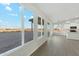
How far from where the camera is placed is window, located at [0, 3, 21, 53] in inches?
126

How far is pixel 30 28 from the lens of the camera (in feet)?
18.3

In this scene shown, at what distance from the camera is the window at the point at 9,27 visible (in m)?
3.20

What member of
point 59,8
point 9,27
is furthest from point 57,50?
point 9,27

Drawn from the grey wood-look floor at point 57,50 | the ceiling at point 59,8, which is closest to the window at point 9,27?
the grey wood-look floor at point 57,50

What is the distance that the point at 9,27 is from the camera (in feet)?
11.9

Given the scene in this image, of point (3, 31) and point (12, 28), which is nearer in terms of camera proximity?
point (3, 31)

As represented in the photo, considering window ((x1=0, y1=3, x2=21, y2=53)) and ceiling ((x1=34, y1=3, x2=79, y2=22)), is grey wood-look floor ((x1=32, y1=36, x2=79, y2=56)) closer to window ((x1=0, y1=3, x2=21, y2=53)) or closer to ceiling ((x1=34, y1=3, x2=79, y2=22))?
window ((x1=0, y1=3, x2=21, y2=53))

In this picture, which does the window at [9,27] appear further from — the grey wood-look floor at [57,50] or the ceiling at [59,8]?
the ceiling at [59,8]

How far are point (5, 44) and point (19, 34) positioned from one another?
87 cm

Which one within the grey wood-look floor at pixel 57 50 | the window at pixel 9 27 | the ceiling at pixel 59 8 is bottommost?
the grey wood-look floor at pixel 57 50

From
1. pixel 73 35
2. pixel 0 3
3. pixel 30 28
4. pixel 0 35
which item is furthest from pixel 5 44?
pixel 73 35

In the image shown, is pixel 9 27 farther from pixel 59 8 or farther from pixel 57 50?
pixel 59 8

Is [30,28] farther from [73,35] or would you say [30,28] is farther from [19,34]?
[73,35]

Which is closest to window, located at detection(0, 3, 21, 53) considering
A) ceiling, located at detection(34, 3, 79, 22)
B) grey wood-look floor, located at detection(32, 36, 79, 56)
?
grey wood-look floor, located at detection(32, 36, 79, 56)
